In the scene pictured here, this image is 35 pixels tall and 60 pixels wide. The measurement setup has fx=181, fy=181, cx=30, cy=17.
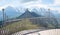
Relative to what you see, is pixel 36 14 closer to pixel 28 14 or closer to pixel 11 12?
pixel 28 14

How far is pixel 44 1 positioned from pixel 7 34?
1.32m

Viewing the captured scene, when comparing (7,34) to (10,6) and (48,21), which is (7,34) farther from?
(48,21)

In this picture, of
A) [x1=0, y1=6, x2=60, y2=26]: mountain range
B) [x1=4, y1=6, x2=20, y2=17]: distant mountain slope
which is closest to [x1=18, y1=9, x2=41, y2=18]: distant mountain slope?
[x1=0, y1=6, x2=60, y2=26]: mountain range

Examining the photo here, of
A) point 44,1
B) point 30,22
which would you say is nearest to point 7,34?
point 30,22

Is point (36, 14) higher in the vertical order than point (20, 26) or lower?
higher

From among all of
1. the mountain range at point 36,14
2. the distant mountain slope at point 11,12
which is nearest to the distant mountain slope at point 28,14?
the mountain range at point 36,14

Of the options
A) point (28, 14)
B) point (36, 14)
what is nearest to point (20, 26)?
point (28, 14)

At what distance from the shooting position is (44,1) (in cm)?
487

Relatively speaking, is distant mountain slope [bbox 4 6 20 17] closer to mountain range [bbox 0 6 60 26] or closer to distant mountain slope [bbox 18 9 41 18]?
mountain range [bbox 0 6 60 26]

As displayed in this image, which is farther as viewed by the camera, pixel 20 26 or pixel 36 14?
pixel 36 14

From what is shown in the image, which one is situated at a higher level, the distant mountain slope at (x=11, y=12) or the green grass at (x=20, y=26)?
the distant mountain slope at (x=11, y=12)

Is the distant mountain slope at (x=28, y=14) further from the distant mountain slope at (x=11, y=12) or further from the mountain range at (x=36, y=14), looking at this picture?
the distant mountain slope at (x=11, y=12)

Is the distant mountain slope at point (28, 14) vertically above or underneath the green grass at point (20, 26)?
above

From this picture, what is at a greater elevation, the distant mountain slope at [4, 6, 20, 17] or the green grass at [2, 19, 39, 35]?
the distant mountain slope at [4, 6, 20, 17]
